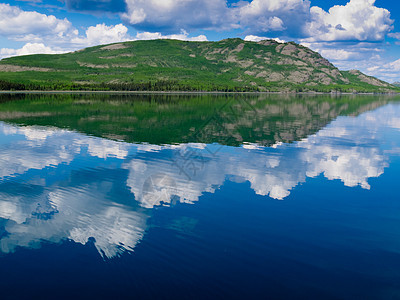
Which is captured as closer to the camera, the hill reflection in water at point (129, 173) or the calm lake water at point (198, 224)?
the calm lake water at point (198, 224)

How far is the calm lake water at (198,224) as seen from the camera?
41.0ft

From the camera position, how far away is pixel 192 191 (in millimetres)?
23703

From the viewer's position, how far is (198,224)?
17812 mm

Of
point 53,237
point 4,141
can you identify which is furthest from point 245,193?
point 4,141

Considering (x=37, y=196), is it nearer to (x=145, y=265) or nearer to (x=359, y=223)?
(x=145, y=265)

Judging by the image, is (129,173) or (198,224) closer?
(198,224)

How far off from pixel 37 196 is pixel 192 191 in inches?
432

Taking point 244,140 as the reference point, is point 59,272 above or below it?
below

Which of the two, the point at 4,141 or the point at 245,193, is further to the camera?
the point at 4,141

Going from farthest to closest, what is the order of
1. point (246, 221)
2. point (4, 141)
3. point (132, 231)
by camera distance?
point (4, 141)
point (246, 221)
point (132, 231)

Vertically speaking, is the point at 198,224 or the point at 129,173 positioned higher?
the point at 129,173

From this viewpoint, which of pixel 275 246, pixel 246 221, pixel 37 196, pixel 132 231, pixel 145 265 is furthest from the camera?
pixel 37 196

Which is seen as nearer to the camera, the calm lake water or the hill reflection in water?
the calm lake water

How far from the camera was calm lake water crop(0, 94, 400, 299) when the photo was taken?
12.5 m
